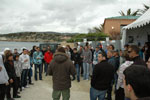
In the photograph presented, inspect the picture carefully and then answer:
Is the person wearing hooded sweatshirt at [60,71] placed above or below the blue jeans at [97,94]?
above

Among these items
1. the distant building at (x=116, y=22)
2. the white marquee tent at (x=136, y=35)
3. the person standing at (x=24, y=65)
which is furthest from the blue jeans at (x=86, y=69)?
the distant building at (x=116, y=22)

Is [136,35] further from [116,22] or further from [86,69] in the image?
[116,22]

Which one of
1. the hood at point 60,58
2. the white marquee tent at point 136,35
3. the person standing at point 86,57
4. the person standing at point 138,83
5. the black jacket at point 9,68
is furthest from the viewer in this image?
the white marquee tent at point 136,35

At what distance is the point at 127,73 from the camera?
137 centimetres

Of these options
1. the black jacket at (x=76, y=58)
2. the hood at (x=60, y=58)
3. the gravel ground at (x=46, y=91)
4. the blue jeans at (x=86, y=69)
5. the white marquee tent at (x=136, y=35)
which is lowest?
the gravel ground at (x=46, y=91)

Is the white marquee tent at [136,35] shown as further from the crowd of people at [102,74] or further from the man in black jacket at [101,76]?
the man in black jacket at [101,76]

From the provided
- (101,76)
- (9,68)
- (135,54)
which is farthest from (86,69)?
(135,54)

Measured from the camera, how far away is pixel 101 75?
10.8 feet

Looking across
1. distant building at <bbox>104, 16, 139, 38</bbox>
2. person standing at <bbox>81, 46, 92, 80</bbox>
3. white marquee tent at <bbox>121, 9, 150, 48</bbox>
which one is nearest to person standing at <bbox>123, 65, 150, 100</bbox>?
person standing at <bbox>81, 46, 92, 80</bbox>

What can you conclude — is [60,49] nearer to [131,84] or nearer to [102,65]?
[102,65]

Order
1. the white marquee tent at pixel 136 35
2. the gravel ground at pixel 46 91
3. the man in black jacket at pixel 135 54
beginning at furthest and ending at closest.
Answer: the white marquee tent at pixel 136 35, the gravel ground at pixel 46 91, the man in black jacket at pixel 135 54

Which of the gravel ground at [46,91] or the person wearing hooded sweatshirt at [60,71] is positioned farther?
the gravel ground at [46,91]

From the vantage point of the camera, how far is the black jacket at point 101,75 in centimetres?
328

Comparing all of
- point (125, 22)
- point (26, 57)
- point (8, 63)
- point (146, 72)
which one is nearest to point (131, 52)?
point (146, 72)
